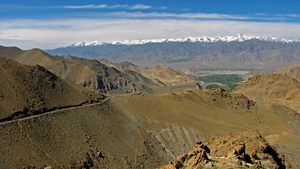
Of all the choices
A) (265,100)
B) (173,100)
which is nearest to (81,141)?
(173,100)

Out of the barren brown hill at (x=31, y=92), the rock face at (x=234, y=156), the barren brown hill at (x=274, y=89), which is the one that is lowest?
the barren brown hill at (x=274, y=89)

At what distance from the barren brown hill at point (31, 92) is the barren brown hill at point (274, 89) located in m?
116

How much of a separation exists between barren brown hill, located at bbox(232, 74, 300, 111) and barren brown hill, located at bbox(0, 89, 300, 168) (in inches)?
1913

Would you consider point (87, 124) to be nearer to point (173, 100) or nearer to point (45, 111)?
point (45, 111)

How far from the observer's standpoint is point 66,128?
57375mm

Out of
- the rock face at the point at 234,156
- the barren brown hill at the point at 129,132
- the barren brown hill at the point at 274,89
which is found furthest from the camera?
the barren brown hill at the point at 274,89

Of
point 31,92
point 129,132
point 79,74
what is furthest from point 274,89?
point 31,92

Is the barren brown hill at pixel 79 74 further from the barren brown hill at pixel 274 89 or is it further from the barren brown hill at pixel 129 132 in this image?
the barren brown hill at pixel 129 132

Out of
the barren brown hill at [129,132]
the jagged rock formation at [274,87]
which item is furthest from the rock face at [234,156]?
the jagged rock formation at [274,87]

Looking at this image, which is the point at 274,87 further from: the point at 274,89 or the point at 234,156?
the point at 234,156

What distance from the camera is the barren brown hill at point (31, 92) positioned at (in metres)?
56.3

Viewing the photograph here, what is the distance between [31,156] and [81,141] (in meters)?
11.8

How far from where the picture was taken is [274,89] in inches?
5935

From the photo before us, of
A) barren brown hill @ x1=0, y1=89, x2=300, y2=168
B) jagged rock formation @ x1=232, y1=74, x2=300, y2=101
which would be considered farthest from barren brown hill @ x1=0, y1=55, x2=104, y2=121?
jagged rock formation @ x1=232, y1=74, x2=300, y2=101
